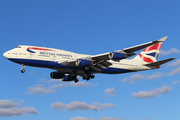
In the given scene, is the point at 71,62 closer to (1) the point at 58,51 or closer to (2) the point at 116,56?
(1) the point at 58,51

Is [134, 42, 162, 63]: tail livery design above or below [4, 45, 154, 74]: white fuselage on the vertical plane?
above

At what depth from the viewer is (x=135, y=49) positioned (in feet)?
117

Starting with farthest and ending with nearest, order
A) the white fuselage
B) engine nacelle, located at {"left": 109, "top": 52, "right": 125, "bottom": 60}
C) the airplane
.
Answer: the white fuselage, the airplane, engine nacelle, located at {"left": 109, "top": 52, "right": 125, "bottom": 60}

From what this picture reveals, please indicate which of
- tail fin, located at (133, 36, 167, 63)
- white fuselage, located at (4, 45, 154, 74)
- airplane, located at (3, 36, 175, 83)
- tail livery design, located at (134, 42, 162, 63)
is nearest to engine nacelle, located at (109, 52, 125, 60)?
airplane, located at (3, 36, 175, 83)

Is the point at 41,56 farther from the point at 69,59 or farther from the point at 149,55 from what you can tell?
the point at 149,55

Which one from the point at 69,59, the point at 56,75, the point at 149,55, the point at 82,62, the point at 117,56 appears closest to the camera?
the point at 117,56

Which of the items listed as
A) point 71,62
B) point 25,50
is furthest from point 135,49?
point 25,50

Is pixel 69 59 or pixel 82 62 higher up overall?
pixel 69 59

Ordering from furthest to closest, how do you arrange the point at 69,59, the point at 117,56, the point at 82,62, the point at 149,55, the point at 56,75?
the point at 149,55
the point at 56,75
the point at 69,59
the point at 82,62
the point at 117,56

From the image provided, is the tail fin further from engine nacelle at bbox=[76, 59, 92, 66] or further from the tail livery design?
engine nacelle at bbox=[76, 59, 92, 66]

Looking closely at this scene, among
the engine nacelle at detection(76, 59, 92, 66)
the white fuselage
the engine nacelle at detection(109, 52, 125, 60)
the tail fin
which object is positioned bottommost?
the engine nacelle at detection(109, 52, 125, 60)

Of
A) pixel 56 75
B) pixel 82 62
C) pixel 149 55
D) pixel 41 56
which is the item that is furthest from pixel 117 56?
pixel 149 55

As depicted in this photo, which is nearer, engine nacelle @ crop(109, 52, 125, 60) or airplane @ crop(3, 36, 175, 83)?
engine nacelle @ crop(109, 52, 125, 60)

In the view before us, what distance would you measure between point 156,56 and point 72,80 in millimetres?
18256
